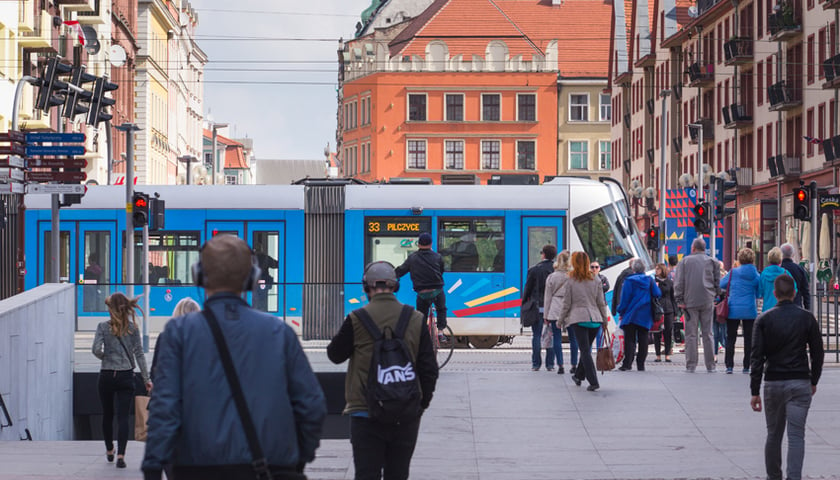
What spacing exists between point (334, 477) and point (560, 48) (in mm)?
98213

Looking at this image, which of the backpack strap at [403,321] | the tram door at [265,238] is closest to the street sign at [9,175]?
the tram door at [265,238]

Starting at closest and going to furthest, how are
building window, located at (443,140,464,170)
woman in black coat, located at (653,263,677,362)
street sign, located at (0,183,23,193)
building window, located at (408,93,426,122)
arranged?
street sign, located at (0,183,23,193)
woman in black coat, located at (653,263,677,362)
building window, located at (408,93,426,122)
building window, located at (443,140,464,170)

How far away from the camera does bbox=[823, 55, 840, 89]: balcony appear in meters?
49.1

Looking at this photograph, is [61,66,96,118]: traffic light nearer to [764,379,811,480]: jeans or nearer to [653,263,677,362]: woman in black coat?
[653,263,677,362]: woman in black coat

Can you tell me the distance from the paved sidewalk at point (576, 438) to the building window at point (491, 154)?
83.4m

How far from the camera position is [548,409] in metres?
16.8

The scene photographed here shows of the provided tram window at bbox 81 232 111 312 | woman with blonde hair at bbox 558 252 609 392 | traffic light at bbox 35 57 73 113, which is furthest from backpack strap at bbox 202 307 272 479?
tram window at bbox 81 232 111 312

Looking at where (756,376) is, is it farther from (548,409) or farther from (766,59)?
(766,59)

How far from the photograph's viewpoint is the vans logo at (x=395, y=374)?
824 centimetres

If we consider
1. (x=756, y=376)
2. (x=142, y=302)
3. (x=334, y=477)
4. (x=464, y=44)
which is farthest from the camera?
(x=464, y=44)

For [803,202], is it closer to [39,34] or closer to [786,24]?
[786,24]

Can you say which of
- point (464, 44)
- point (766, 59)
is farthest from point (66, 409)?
point (464, 44)

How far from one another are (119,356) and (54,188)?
10375 millimetres

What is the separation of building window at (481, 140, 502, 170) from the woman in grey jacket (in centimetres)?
8962
